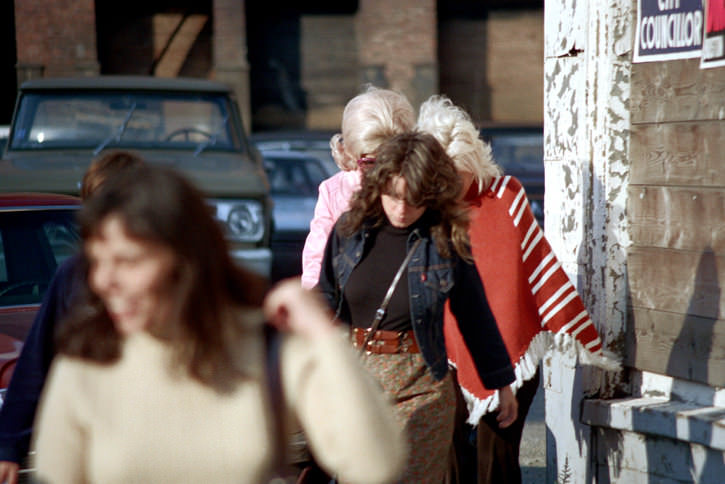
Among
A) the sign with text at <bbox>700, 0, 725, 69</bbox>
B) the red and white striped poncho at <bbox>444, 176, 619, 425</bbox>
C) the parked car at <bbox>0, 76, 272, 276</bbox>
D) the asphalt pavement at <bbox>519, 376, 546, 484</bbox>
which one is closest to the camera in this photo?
the sign with text at <bbox>700, 0, 725, 69</bbox>

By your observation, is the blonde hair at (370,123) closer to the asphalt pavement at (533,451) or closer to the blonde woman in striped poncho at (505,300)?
the blonde woman in striped poncho at (505,300)

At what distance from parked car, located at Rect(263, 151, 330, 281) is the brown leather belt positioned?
701 cm

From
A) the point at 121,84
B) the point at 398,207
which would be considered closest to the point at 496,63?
the point at 121,84

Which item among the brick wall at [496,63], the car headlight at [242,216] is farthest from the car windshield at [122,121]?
the brick wall at [496,63]

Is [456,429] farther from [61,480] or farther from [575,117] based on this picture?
[61,480]

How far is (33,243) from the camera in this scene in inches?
184

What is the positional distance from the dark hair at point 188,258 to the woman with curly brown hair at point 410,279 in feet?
4.56

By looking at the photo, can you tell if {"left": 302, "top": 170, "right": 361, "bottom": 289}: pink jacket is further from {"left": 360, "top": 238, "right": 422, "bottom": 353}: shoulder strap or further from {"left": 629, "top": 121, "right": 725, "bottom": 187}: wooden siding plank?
{"left": 629, "top": 121, "right": 725, "bottom": 187}: wooden siding plank

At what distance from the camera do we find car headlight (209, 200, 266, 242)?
7.57 metres

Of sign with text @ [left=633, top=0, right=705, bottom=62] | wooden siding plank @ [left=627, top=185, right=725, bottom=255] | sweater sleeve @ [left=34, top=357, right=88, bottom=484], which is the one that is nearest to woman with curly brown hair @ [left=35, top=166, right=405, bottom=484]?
sweater sleeve @ [left=34, top=357, right=88, bottom=484]

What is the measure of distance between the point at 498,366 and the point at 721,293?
0.87 metres

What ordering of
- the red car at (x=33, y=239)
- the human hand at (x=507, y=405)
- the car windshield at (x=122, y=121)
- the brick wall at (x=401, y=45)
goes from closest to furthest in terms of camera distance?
the human hand at (x=507, y=405) → the red car at (x=33, y=239) → the car windshield at (x=122, y=121) → the brick wall at (x=401, y=45)

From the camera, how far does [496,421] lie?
3902 millimetres

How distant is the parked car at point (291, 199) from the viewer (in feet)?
35.2
